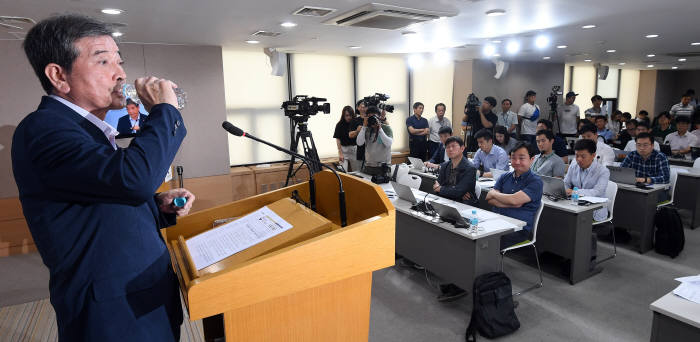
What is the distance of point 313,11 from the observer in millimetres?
3521

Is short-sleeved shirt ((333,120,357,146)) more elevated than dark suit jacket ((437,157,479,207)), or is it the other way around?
short-sleeved shirt ((333,120,357,146))

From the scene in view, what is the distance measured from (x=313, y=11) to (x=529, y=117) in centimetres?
608

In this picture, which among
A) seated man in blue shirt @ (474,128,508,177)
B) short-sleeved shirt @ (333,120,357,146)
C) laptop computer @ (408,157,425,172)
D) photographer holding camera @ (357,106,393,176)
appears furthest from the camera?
short-sleeved shirt @ (333,120,357,146)

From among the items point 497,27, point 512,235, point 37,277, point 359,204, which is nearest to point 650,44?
point 497,27

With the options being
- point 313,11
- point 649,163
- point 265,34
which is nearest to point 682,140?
point 649,163

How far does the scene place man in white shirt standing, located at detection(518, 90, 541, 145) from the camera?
8.07m

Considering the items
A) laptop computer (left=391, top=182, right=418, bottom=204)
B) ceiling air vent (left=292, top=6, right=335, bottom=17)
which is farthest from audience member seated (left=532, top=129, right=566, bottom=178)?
ceiling air vent (left=292, top=6, right=335, bottom=17)

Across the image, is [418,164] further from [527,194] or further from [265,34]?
[265,34]

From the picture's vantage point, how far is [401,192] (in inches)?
142

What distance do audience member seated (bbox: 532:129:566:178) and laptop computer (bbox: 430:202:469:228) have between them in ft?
6.32

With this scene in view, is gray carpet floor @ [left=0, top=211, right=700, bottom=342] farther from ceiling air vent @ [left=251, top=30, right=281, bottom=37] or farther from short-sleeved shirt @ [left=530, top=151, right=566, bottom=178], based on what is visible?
ceiling air vent @ [left=251, top=30, right=281, bottom=37]

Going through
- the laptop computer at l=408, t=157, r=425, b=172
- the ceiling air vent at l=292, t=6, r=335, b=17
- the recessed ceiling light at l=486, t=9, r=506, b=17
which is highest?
the recessed ceiling light at l=486, t=9, r=506, b=17

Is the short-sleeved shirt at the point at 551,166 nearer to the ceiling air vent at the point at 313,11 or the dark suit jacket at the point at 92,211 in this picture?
the ceiling air vent at the point at 313,11

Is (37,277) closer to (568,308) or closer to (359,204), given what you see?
(359,204)
